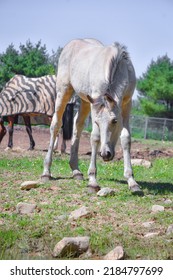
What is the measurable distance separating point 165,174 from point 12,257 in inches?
196

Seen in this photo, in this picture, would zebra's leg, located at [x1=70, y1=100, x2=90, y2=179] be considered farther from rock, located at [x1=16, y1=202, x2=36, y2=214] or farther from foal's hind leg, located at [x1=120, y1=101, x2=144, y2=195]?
rock, located at [x1=16, y1=202, x2=36, y2=214]

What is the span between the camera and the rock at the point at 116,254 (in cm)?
448

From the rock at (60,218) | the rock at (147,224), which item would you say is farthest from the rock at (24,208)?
the rock at (147,224)

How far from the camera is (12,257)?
14.8ft

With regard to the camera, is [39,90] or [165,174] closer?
[165,174]

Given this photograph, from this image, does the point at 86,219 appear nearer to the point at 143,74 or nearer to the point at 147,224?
the point at 147,224

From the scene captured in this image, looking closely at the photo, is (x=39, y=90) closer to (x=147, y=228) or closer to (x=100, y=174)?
(x=100, y=174)

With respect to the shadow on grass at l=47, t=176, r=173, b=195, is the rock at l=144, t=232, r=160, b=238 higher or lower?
lower

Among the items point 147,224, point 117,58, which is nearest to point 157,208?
point 147,224

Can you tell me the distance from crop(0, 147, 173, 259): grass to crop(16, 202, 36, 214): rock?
Result: 7 centimetres

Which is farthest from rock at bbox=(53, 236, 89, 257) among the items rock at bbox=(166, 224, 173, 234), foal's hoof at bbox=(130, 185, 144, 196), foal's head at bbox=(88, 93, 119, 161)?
foal's hoof at bbox=(130, 185, 144, 196)

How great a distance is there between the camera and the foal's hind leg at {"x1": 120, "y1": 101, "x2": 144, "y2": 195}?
6.98 meters

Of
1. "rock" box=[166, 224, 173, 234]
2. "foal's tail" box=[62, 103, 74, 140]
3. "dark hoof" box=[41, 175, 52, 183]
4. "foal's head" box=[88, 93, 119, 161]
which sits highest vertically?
"foal's head" box=[88, 93, 119, 161]

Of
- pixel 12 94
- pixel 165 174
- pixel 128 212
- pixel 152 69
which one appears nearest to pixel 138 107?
pixel 152 69
